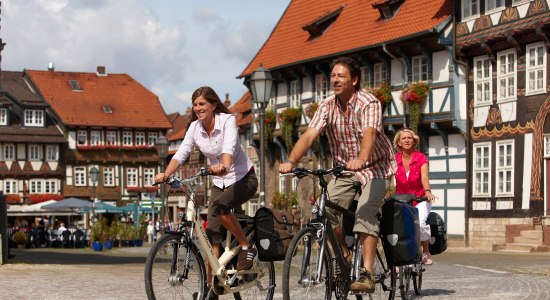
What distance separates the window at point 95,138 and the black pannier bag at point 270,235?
7449 cm

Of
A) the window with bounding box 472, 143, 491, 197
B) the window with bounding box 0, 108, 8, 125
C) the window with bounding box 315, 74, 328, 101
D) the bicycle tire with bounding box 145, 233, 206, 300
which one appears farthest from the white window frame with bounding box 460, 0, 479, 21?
the window with bounding box 0, 108, 8, 125

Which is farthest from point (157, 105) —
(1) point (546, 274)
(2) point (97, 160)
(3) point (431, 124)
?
(1) point (546, 274)

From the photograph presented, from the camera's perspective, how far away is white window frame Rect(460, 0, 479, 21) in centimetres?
3497

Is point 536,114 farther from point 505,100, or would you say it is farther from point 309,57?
point 309,57

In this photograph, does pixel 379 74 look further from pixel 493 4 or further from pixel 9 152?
pixel 9 152

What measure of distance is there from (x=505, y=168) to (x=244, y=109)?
33.5 m

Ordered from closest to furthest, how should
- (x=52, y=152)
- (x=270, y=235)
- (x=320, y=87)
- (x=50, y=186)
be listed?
(x=270, y=235) < (x=320, y=87) < (x=50, y=186) < (x=52, y=152)

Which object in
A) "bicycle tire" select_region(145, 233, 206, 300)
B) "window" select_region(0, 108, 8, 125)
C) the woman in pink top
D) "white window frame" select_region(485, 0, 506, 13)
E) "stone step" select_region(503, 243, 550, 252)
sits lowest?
"stone step" select_region(503, 243, 550, 252)

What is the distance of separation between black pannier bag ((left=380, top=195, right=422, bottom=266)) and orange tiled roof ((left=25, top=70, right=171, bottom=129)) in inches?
2876

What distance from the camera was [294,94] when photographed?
4700 centimetres

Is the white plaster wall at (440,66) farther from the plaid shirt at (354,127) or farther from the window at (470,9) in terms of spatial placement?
the plaid shirt at (354,127)

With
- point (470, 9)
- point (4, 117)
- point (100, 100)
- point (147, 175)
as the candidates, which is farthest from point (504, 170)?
point (147, 175)

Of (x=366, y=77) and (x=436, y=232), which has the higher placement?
(x=366, y=77)

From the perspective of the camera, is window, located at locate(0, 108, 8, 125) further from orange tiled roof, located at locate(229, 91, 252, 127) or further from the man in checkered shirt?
the man in checkered shirt
